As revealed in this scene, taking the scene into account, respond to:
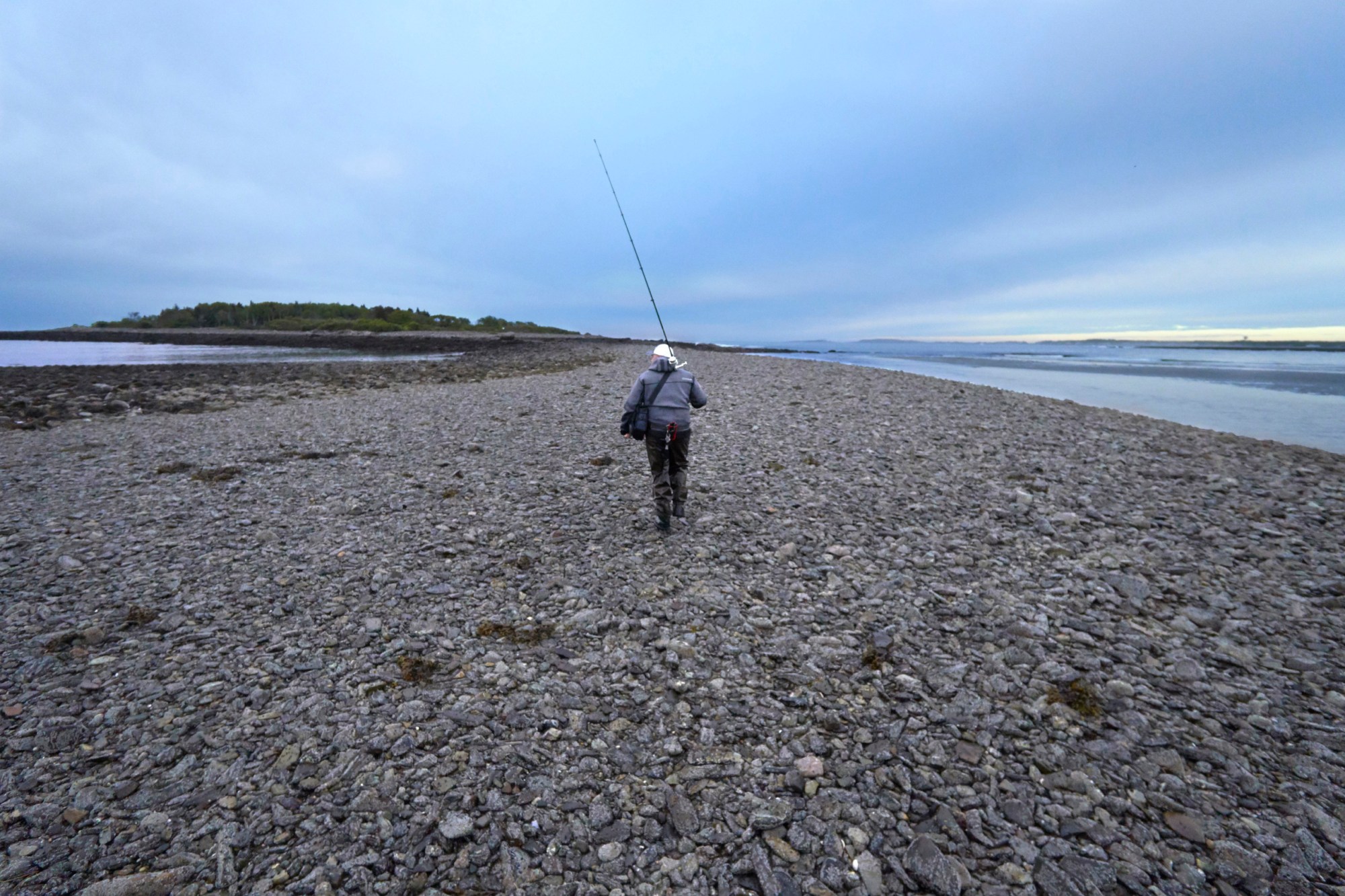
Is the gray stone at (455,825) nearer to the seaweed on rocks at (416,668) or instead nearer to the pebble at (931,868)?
the seaweed on rocks at (416,668)

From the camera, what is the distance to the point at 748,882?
362 cm

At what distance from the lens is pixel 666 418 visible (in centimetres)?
857

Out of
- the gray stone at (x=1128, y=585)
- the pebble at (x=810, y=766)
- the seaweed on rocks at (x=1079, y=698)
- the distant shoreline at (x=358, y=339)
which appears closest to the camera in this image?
the pebble at (x=810, y=766)

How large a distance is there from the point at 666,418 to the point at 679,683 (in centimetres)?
405

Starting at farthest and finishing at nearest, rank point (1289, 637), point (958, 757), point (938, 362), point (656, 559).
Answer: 1. point (938, 362)
2. point (656, 559)
3. point (1289, 637)
4. point (958, 757)

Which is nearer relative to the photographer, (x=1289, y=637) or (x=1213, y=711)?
(x=1213, y=711)

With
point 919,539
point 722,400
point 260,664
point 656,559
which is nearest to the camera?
point 260,664

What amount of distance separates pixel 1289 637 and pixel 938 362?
170 feet

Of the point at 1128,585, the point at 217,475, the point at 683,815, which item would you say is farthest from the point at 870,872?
the point at 217,475

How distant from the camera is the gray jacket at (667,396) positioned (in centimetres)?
858

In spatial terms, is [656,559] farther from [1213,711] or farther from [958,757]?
[1213,711]

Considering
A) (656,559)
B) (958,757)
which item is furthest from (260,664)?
(958,757)

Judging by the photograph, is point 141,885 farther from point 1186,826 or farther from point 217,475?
point 217,475

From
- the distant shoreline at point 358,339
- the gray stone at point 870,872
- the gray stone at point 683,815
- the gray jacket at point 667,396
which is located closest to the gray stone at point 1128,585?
Answer: the gray stone at point 870,872
